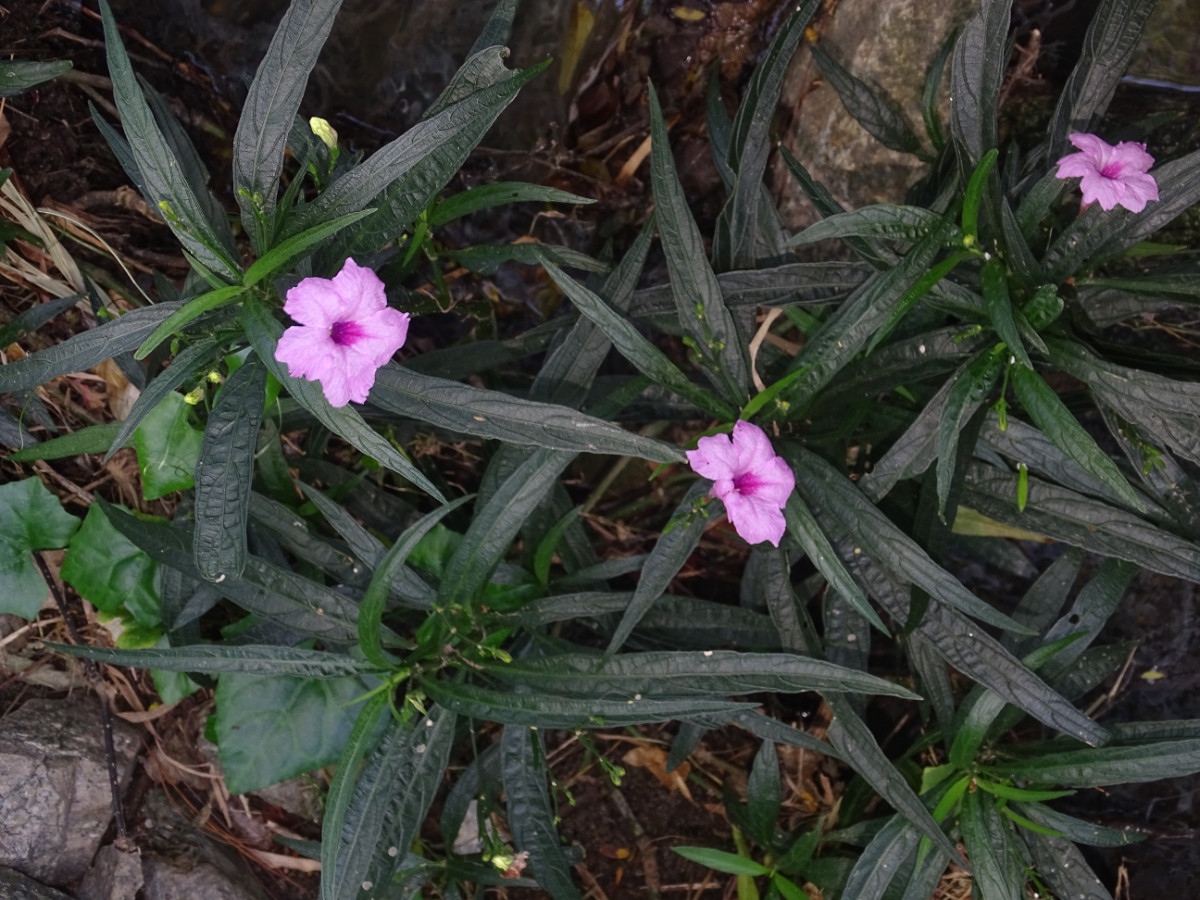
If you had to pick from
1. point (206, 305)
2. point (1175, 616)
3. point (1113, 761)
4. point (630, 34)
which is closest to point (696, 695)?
point (1113, 761)

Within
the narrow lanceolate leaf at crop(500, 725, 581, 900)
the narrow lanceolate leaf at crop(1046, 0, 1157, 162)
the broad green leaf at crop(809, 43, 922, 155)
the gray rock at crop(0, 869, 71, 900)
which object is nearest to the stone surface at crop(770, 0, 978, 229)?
the broad green leaf at crop(809, 43, 922, 155)

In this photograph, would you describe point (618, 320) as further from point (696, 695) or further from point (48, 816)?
point (48, 816)

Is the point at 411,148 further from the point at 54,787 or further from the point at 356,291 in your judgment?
the point at 54,787

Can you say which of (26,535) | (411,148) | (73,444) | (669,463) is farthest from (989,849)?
(26,535)

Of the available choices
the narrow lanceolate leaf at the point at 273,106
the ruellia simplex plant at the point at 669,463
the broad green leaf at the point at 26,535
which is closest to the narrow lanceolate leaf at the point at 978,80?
the ruellia simplex plant at the point at 669,463

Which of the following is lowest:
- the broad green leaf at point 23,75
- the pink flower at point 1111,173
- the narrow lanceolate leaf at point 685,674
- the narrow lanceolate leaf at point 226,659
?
the narrow lanceolate leaf at point 685,674

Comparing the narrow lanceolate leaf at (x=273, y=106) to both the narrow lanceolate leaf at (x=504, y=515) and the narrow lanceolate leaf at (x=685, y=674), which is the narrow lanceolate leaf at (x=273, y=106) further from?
the narrow lanceolate leaf at (x=685, y=674)

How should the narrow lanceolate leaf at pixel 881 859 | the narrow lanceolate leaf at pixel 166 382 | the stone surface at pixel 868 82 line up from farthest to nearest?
the stone surface at pixel 868 82 < the narrow lanceolate leaf at pixel 881 859 < the narrow lanceolate leaf at pixel 166 382

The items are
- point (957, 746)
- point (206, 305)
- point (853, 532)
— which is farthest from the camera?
point (957, 746)
